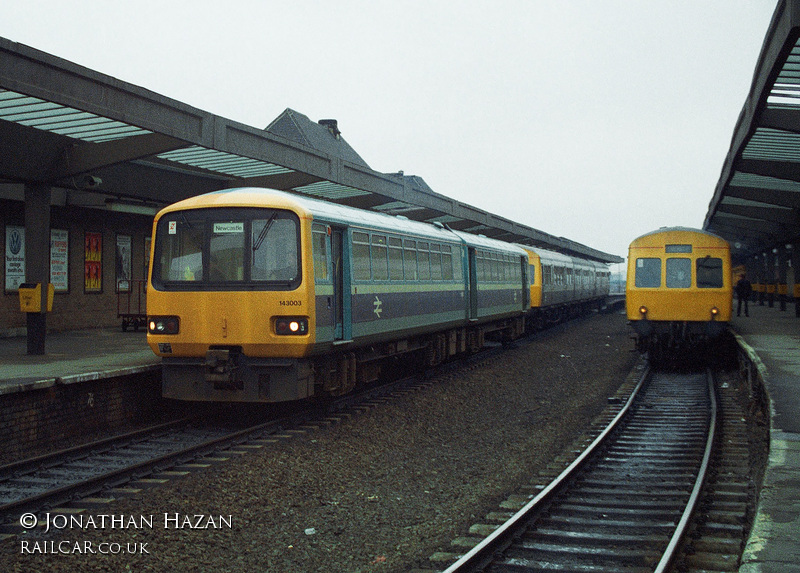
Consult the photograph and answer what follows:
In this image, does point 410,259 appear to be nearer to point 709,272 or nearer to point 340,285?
point 340,285

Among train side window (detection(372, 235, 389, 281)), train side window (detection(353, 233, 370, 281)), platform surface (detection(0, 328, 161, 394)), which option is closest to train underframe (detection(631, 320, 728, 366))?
train side window (detection(372, 235, 389, 281))

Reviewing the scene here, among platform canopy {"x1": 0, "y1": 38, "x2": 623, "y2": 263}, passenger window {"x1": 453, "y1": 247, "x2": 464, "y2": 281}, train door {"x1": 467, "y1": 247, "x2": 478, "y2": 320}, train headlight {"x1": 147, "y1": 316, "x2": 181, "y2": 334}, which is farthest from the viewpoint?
train door {"x1": 467, "y1": 247, "x2": 478, "y2": 320}

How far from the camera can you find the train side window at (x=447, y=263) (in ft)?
50.4

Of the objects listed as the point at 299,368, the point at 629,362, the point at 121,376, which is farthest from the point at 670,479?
the point at 629,362

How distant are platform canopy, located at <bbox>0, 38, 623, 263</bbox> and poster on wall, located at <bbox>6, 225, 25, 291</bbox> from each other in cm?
151

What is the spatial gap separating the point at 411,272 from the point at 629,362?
299 inches

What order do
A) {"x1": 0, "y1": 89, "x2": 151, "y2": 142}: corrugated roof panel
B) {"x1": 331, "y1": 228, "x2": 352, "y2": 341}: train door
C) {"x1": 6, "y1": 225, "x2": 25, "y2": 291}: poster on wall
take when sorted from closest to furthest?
{"x1": 0, "y1": 89, "x2": 151, "y2": 142}: corrugated roof panel, {"x1": 331, "y1": 228, "x2": 352, "y2": 341}: train door, {"x1": 6, "y1": 225, "x2": 25, "y2": 291}: poster on wall

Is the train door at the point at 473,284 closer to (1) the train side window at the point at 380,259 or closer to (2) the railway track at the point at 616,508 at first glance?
(1) the train side window at the point at 380,259

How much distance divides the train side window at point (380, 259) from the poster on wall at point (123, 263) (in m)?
9.54

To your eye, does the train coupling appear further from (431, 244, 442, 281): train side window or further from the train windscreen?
(431, 244, 442, 281): train side window

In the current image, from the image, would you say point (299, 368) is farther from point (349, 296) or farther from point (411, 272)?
point (411, 272)

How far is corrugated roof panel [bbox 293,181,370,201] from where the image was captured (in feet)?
60.5

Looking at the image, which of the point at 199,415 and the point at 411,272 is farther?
the point at 411,272

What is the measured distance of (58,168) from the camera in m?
13.0
